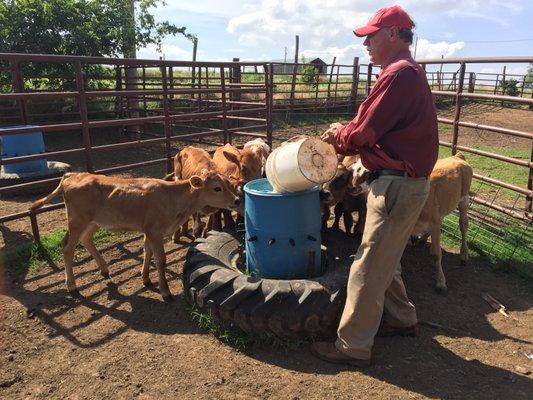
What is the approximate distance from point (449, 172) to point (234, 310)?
10.6 feet

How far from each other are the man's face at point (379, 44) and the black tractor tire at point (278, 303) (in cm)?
185

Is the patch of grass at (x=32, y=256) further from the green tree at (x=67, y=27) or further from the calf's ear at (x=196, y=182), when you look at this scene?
the green tree at (x=67, y=27)

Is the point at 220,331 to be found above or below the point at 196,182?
below

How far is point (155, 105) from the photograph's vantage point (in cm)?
1769

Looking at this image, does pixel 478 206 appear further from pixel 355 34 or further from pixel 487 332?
pixel 355 34

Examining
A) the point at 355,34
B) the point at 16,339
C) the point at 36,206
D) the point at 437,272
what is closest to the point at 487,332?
the point at 437,272

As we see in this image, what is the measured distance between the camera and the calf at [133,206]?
16.4 ft

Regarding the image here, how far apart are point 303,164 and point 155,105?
48.8ft

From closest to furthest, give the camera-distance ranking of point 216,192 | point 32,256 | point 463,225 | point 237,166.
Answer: point 216,192, point 32,256, point 463,225, point 237,166

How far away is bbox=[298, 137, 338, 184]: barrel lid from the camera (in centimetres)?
383

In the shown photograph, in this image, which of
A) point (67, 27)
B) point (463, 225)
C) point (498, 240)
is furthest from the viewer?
point (67, 27)

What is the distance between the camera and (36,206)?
5.34 metres

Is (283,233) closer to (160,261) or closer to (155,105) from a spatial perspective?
(160,261)

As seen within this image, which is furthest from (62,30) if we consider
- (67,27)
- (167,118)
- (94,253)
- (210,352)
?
(210,352)
